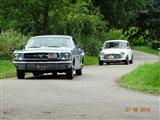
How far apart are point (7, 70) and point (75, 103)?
45.7 ft

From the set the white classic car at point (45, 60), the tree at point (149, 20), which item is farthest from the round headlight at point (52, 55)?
the tree at point (149, 20)

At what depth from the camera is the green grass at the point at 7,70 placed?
2399cm

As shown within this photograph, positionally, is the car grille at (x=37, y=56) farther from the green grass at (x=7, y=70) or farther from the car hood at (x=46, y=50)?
the green grass at (x=7, y=70)

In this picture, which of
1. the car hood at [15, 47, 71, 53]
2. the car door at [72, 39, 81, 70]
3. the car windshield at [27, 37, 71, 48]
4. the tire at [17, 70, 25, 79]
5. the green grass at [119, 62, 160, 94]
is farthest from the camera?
the car windshield at [27, 37, 71, 48]

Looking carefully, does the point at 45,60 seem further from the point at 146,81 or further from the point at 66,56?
the point at 146,81

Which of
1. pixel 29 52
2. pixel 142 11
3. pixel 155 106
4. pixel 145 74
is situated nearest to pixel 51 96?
pixel 155 106

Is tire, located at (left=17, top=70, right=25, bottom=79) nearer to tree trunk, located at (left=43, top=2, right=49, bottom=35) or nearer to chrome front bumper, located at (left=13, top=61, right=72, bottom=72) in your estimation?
chrome front bumper, located at (left=13, top=61, right=72, bottom=72)

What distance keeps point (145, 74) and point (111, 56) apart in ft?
59.9

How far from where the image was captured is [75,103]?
1327cm

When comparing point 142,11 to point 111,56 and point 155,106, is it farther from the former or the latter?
point 155,106

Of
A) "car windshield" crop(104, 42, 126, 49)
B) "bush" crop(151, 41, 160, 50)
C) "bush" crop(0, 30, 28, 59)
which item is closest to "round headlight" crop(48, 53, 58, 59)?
A: "bush" crop(0, 30, 28, 59)

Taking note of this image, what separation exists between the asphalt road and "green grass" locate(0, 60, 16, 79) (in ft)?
19.2

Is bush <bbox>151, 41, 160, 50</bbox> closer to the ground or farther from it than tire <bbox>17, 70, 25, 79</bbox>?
closer to the ground

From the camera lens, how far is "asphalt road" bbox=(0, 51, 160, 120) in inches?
440
